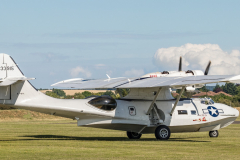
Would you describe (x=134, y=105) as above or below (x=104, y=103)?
below

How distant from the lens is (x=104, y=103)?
26.2 m

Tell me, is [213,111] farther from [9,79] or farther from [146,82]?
[9,79]

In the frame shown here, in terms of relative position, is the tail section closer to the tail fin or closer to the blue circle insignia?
the tail fin

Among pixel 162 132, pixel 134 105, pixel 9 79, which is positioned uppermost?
pixel 9 79

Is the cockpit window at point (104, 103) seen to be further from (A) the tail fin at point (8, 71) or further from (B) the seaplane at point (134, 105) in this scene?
(A) the tail fin at point (8, 71)

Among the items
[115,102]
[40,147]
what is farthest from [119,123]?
[40,147]

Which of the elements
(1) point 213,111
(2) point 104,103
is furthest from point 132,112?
(1) point 213,111

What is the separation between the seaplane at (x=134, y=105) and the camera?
2461 centimetres

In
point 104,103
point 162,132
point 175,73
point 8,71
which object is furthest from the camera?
point 175,73

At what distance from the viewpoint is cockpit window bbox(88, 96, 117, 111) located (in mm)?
26156

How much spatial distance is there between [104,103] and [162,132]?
404cm

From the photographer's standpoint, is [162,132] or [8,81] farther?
[162,132]

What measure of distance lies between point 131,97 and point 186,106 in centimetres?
362

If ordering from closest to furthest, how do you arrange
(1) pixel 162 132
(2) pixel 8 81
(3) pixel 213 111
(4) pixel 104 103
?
(2) pixel 8 81 < (4) pixel 104 103 < (1) pixel 162 132 < (3) pixel 213 111
